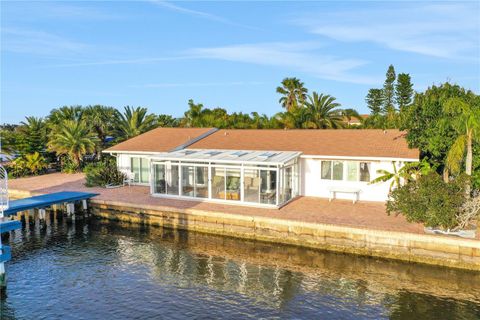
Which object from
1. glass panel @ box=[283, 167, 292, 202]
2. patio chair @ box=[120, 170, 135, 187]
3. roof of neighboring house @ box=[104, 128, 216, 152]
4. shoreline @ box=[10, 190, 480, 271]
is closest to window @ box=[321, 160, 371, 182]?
glass panel @ box=[283, 167, 292, 202]

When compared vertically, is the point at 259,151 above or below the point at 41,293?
above

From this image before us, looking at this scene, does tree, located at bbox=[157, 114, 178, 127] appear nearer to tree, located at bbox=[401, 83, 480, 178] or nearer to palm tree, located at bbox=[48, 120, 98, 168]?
palm tree, located at bbox=[48, 120, 98, 168]

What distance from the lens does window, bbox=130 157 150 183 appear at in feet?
89.1

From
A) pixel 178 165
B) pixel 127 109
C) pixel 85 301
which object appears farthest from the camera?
pixel 127 109

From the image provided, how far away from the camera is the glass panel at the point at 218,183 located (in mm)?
21047

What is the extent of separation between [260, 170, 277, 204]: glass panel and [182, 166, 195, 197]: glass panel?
426cm

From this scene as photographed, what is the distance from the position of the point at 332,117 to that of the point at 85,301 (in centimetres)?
3054

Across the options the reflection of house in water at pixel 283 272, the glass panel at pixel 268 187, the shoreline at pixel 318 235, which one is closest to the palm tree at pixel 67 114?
the shoreline at pixel 318 235

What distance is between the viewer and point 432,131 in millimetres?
18188

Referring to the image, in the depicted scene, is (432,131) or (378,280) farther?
(432,131)

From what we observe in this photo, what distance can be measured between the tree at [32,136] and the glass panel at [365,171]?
2890cm

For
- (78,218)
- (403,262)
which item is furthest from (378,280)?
(78,218)

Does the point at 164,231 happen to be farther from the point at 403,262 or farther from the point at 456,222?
the point at 456,222

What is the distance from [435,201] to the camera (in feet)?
49.1
